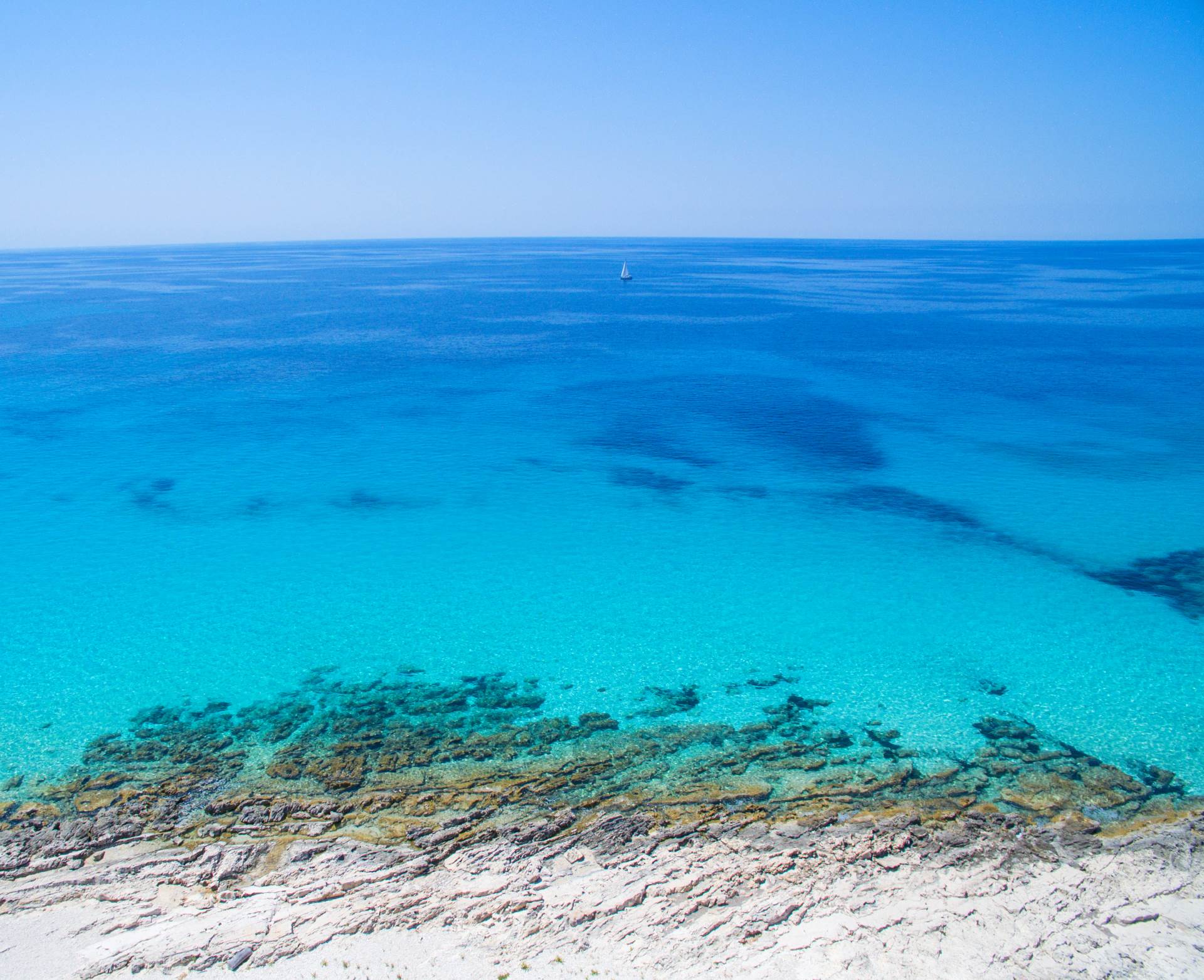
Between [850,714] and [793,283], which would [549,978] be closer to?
[850,714]

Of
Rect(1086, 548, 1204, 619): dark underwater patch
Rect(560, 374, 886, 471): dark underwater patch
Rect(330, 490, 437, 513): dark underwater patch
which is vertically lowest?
Rect(1086, 548, 1204, 619): dark underwater patch

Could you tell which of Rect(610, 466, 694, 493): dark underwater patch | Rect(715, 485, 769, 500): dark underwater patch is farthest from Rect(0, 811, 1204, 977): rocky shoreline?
Rect(610, 466, 694, 493): dark underwater patch

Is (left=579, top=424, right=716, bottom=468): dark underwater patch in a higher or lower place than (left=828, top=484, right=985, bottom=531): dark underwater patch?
higher

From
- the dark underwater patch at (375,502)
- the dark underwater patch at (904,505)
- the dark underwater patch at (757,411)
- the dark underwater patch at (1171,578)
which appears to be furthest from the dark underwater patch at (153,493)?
the dark underwater patch at (1171,578)

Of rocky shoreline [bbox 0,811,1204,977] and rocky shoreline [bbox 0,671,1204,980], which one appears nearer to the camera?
rocky shoreline [bbox 0,811,1204,977]

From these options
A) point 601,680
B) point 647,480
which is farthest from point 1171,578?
point 601,680

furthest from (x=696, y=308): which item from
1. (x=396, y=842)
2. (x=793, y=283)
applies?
(x=396, y=842)

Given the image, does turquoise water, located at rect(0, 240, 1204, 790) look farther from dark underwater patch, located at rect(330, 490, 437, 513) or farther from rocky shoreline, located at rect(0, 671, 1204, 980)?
rocky shoreline, located at rect(0, 671, 1204, 980)

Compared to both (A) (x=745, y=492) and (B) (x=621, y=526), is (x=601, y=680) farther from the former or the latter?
(A) (x=745, y=492)
